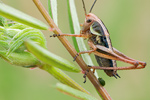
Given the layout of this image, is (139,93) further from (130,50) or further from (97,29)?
(97,29)

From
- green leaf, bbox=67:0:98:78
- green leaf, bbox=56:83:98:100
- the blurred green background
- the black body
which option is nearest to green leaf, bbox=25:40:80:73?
green leaf, bbox=56:83:98:100

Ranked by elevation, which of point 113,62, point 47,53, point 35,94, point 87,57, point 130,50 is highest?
point 47,53

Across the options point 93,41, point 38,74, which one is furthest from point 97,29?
point 38,74

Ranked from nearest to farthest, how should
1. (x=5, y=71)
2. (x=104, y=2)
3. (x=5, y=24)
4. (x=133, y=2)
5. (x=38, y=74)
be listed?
(x=5, y=24)
(x=5, y=71)
(x=38, y=74)
(x=133, y=2)
(x=104, y=2)

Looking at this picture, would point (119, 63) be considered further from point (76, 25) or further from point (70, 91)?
point (70, 91)

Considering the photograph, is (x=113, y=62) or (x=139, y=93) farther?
(x=139, y=93)

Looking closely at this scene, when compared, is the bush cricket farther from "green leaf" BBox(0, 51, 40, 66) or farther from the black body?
"green leaf" BBox(0, 51, 40, 66)

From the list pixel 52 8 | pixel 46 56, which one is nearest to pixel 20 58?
pixel 46 56

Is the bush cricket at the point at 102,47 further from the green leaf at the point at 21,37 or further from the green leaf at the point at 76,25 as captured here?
the green leaf at the point at 21,37
